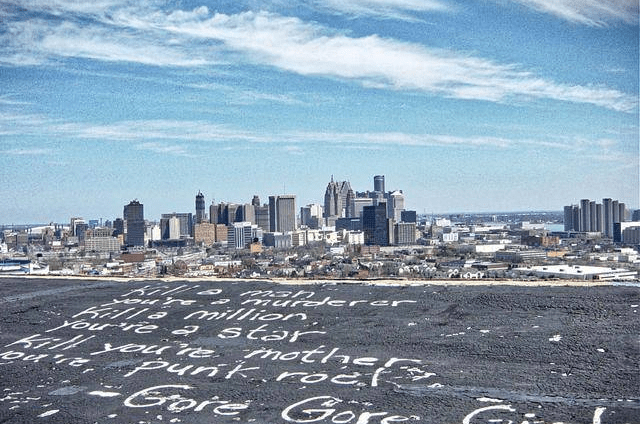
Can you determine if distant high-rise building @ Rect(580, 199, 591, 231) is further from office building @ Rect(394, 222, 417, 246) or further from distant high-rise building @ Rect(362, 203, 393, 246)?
distant high-rise building @ Rect(362, 203, 393, 246)

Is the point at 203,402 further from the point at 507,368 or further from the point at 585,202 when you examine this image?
the point at 585,202

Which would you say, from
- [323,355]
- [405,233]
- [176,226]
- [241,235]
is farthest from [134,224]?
[323,355]

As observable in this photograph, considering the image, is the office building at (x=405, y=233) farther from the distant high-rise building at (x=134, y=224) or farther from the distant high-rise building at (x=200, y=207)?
the distant high-rise building at (x=200, y=207)

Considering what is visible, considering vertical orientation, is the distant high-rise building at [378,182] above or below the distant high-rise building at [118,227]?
above

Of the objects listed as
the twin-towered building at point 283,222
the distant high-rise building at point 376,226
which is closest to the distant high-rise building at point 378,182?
the twin-towered building at point 283,222

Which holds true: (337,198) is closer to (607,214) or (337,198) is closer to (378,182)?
(378,182)

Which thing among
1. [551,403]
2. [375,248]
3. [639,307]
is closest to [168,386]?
[551,403]
